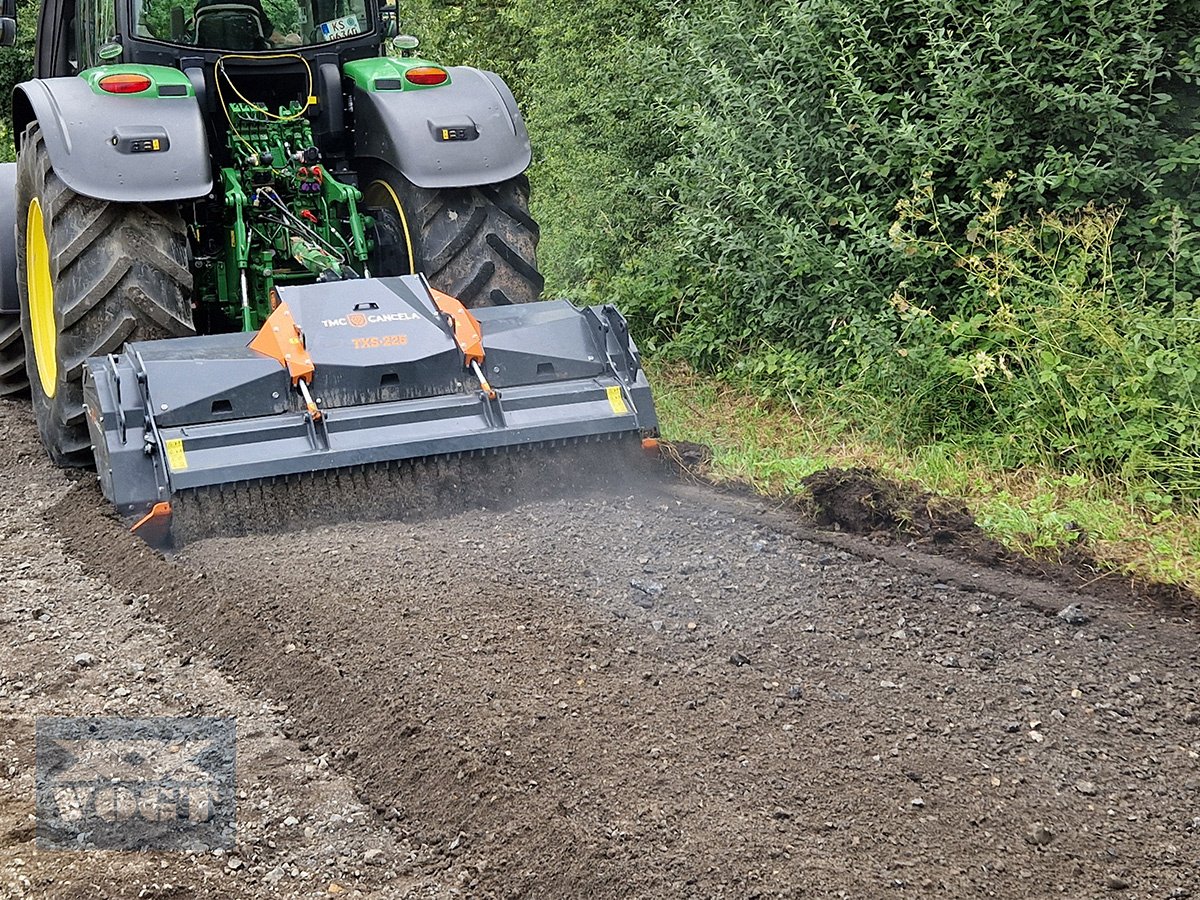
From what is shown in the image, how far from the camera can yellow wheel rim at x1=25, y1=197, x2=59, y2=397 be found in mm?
5895

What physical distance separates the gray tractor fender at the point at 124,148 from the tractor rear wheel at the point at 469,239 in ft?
2.95

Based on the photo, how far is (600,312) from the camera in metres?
5.48

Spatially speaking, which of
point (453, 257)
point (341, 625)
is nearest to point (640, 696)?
point (341, 625)

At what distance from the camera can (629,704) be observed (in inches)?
132

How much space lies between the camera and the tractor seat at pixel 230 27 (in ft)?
19.1

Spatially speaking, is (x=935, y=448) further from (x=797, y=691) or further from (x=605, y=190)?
(x=605, y=190)

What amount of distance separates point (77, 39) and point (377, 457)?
292 centimetres

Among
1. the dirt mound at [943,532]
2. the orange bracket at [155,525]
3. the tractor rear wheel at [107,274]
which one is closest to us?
the dirt mound at [943,532]

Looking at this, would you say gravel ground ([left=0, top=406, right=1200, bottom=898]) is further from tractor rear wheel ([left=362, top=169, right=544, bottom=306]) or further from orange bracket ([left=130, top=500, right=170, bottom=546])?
tractor rear wheel ([left=362, top=169, right=544, bottom=306])

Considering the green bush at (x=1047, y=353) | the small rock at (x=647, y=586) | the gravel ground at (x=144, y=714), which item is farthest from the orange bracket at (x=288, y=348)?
the green bush at (x=1047, y=353)

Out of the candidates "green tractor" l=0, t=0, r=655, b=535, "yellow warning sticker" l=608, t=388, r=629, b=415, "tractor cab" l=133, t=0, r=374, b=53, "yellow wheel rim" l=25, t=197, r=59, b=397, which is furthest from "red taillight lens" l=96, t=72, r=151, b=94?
"yellow warning sticker" l=608, t=388, r=629, b=415

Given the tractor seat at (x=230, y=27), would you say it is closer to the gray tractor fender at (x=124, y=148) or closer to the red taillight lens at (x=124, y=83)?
the red taillight lens at (x=124, y=83)

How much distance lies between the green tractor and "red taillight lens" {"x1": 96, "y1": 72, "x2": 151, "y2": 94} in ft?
0.04

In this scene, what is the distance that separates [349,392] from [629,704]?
2.00 m
